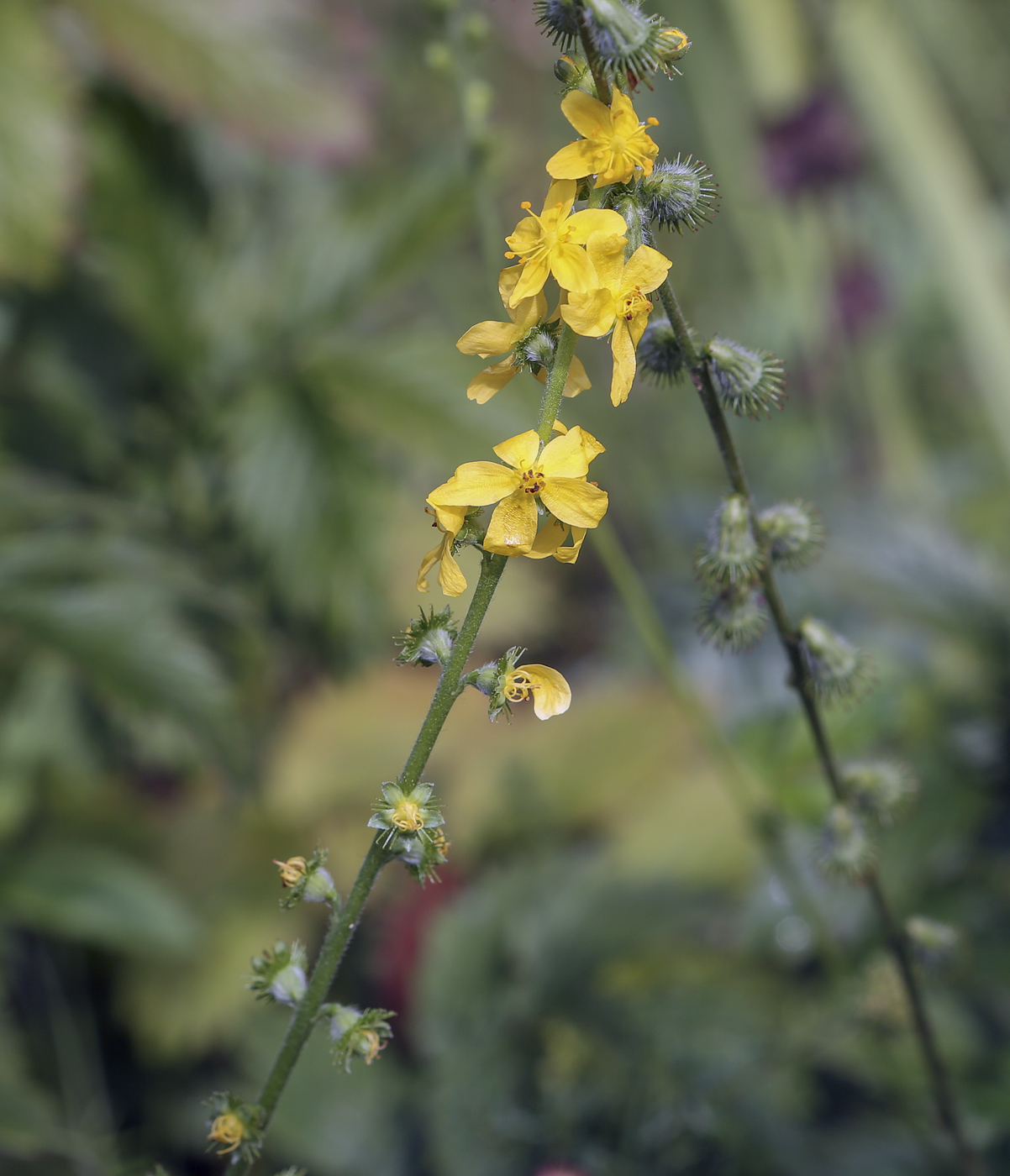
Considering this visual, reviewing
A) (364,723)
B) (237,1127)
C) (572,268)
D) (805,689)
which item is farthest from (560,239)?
(364,723)

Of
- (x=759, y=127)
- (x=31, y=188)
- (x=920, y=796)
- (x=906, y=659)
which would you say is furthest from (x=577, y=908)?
(x=759, y=127)

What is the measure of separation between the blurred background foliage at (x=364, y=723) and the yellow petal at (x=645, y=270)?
0.91 m

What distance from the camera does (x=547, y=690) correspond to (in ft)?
2.20

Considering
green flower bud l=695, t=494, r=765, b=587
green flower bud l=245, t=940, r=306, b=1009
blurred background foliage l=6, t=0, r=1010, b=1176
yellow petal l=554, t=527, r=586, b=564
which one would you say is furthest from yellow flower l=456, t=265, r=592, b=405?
blurred background foliage l=6, t=0, r=1010, b=1176

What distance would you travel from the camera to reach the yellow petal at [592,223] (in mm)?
646

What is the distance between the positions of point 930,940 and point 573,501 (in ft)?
2.38

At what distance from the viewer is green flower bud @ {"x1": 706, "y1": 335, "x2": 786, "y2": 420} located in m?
0.79

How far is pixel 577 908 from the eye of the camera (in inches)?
77.4

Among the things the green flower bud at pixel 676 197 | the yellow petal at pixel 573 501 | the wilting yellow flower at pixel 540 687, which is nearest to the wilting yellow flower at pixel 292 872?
the wilting yellow flower at pixel 540 687

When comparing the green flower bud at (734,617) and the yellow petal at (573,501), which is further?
the green flower bud at (734,617)

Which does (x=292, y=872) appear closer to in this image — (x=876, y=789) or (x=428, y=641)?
(x=428, y=641)

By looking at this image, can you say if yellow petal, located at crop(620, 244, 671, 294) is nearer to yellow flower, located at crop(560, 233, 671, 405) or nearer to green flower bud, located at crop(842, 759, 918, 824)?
yellow flower, located at crop(560, 233, 671, 405)

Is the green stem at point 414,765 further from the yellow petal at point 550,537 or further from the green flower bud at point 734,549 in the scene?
the green flower bud at point 734,549

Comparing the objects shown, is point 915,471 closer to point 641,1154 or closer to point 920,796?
point 920,796
